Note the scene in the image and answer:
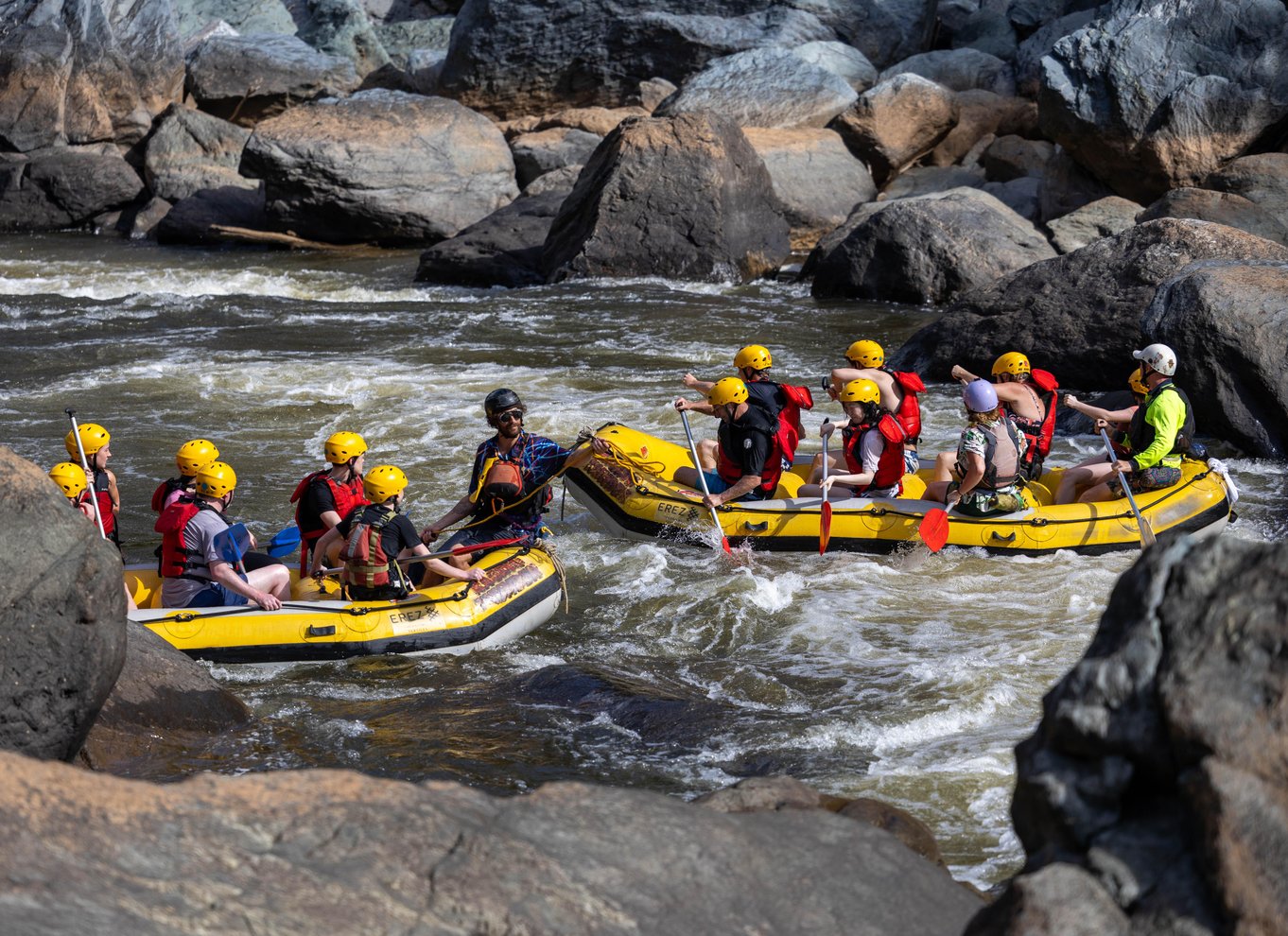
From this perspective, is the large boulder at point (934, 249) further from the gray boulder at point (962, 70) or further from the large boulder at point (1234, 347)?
the gray boulder at point (962, 70)

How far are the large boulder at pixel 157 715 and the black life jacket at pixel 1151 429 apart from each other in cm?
565

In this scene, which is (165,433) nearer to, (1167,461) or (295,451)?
(295,451)

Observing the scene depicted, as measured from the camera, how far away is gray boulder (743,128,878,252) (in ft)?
68.5

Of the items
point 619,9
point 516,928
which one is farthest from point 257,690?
point 619,9

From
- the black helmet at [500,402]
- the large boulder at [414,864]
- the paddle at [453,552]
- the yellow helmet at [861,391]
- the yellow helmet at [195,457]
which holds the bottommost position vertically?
the paddle at [453,552]

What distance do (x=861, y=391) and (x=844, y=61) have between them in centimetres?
1920

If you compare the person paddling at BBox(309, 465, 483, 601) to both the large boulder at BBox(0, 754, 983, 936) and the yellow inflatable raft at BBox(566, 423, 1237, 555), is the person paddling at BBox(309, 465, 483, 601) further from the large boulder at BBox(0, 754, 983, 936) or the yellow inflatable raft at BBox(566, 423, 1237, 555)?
the large boulder at BBox(0, 754, 983, 936)

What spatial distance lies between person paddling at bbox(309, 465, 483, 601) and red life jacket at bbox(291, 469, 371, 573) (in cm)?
16

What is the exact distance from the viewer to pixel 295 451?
38.0ft

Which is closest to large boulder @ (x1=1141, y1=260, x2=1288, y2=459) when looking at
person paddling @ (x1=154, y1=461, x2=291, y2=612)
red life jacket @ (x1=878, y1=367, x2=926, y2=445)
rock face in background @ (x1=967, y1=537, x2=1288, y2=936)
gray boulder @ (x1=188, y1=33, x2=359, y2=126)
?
red life jacket @ (x1=878, y1=367, x2=926, y2=445)

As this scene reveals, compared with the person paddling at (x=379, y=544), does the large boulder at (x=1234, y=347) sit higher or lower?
higher

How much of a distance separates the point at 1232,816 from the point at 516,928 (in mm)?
1345

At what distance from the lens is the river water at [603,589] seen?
595 centimetres

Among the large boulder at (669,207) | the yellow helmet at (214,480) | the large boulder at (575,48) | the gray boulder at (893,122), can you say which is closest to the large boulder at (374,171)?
the large boulder at (669,207)
